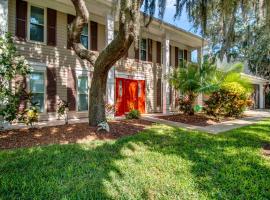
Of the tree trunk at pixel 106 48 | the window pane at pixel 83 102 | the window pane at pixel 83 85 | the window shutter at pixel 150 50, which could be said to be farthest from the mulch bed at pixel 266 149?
the window shutter at pixel 150 50

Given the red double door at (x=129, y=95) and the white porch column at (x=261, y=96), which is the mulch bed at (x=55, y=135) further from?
the white porch column at (x=261, y=96)

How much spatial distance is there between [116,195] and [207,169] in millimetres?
2164

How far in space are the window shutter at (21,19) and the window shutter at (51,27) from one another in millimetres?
1039

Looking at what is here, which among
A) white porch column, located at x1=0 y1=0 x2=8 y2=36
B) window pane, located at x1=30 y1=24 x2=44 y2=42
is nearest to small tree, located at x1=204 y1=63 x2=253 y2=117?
window pane, located at x1=30 y1=24 x2=44 y2=42

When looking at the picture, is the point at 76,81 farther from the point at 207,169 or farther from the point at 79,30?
the point at 207,169

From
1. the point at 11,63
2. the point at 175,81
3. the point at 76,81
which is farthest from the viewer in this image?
the point at 175,81

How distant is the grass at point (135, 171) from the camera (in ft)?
12.7

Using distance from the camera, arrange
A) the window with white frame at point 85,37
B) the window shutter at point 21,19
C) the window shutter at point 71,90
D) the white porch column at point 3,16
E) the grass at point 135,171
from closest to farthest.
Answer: the grass at point 135,171
the white porch column at point 3,16
the window shutter at point 21,19
the window shutter at point 71,90
the window with white frame at point 85,37

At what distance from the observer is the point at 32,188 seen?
12.7 ft

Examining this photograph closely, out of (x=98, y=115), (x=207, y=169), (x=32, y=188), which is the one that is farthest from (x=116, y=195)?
(x=98, y=115)

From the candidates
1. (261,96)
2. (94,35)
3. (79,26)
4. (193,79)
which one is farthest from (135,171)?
(261,96)

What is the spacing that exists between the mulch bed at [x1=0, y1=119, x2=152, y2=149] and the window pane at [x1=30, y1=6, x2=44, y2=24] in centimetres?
503

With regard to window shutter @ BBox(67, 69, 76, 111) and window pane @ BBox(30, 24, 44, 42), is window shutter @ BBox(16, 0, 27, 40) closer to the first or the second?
window pane @ BBox(30, 24, 44, 42)

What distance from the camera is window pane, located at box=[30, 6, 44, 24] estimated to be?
10477mm
